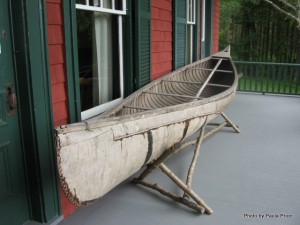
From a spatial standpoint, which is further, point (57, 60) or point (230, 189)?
point (230, 189)

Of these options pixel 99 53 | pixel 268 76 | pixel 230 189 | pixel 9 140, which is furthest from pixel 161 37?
pixel 268 76

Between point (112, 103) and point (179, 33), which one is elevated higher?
point (179, 33)

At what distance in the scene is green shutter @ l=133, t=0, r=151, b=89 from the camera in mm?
3439

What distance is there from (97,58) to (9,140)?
1.20 meters

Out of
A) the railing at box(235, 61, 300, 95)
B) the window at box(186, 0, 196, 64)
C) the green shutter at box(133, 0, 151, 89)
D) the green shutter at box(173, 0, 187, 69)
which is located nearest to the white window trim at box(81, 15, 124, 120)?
the green shutter at box(133, 0, 151, 89)

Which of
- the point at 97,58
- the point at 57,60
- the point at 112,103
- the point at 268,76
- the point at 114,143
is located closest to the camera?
the point at 114,143

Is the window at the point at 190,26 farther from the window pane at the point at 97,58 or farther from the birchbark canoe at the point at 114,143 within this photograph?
the birchbark canoe at the point at 114,143

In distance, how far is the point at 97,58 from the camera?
3012 mm

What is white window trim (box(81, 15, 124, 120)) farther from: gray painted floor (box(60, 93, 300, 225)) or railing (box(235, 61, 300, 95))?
railing (box(235, 61, 300, 95))

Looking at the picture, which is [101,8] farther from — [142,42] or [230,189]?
[230,189]

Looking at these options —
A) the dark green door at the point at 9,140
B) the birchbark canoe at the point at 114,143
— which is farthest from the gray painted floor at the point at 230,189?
the birchbark canoe at the point at 114,143

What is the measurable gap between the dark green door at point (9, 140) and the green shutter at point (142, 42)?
5.27ft

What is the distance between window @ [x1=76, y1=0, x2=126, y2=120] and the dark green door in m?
0.69

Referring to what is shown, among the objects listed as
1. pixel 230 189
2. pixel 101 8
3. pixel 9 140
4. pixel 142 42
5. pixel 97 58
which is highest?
pixel 101 8
